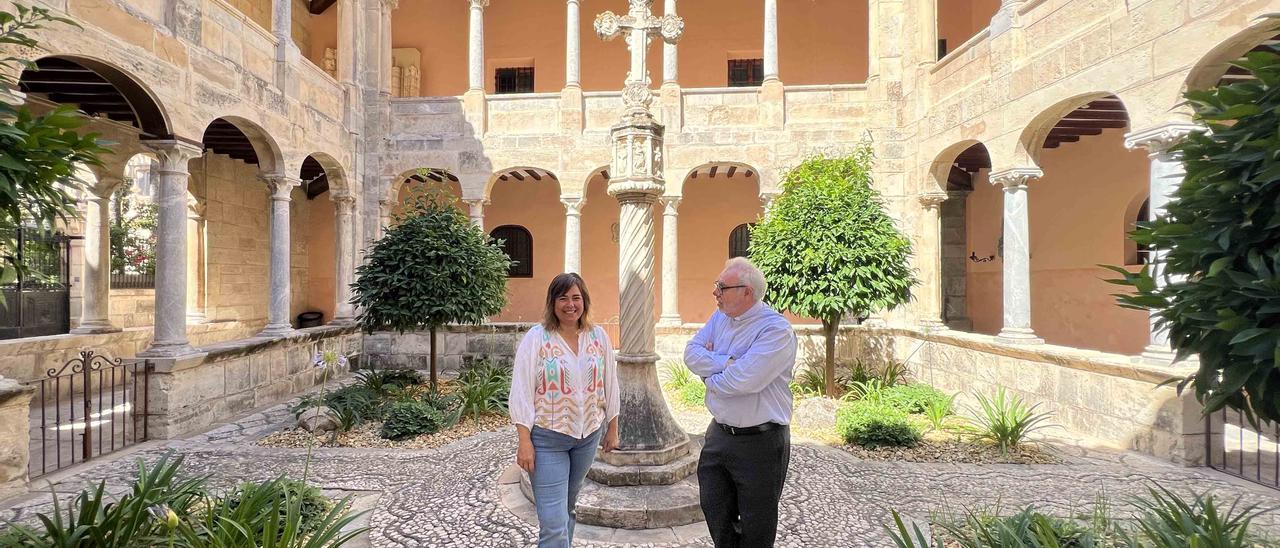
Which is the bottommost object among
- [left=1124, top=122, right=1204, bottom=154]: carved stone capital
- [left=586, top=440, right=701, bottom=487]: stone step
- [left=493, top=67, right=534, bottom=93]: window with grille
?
[left=586, top=440, right=701, bottom=487]: stone step

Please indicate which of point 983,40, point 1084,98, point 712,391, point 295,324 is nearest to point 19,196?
point 712,391

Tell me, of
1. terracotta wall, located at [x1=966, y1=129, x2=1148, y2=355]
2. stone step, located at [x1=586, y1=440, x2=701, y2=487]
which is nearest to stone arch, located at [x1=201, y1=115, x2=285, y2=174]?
stone step, located at [x1=586, y1=440, x2=701, y2=487]

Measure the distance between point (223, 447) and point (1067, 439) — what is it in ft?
27.7

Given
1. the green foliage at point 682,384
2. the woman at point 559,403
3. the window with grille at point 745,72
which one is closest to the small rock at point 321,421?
the green foliage at point 682,384

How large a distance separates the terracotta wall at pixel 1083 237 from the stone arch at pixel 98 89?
490 inches

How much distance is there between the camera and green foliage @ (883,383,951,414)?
6.89m

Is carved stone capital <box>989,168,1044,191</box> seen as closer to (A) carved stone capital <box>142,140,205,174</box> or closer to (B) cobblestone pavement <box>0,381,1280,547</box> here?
(B) cobblestone pavement <box>0,381,1280,547</box>

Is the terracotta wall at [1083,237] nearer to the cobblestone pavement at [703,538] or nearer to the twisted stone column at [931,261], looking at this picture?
the twisted stone column at [931,261]

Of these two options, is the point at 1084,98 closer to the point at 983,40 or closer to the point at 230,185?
the point at 983,40

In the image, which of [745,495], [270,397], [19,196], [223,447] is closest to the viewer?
[19,196]

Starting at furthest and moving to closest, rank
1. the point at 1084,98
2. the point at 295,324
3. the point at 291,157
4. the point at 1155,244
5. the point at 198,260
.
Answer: the point at 295,324, the point at 198,260, the point at 291,157, the point at 1084,98, the point at 1155,244

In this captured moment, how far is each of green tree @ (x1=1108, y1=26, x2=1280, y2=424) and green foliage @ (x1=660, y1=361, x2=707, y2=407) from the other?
17.8ft

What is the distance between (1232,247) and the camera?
2037 millimetres

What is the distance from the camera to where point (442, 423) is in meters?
6.38
